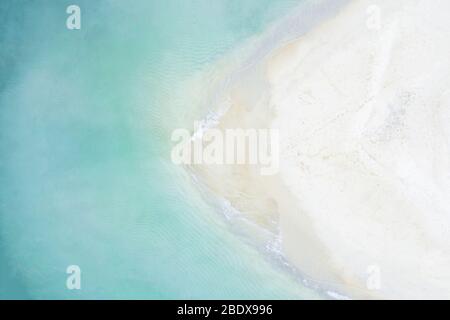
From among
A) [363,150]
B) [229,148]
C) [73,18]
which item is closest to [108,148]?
[229,148]

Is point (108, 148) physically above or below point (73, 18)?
below

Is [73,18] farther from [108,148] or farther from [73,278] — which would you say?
[73,278]

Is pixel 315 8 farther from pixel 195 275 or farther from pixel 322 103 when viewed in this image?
pixel 195 275

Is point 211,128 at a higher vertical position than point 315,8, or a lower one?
lower

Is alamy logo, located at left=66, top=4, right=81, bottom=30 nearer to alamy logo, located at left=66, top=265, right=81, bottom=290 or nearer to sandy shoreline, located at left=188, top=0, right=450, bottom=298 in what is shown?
sandy shoreline, located at left=188, top=0, right=450, bottom=298

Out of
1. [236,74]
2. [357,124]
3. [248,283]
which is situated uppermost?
[236,74]

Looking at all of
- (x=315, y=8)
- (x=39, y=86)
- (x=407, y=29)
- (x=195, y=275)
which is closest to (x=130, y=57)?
(x=39, y=86)

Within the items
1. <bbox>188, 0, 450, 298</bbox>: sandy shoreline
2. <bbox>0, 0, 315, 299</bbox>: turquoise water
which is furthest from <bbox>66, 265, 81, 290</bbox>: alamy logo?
<bbox>188, 0, 450, 298</bbox>: sandy shoreline
